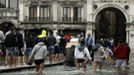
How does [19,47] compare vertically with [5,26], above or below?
below

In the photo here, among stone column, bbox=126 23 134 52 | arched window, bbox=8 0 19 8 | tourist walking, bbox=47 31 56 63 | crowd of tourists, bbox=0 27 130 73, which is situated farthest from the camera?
arched window, bbox=8 0 19 8

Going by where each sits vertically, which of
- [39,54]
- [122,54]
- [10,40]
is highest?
[10,40]

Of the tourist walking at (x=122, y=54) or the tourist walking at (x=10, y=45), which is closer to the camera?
the tourist walking at (x=122, y=54)

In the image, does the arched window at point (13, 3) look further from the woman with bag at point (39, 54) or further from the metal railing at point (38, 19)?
the woman with bag at point (39, 54)

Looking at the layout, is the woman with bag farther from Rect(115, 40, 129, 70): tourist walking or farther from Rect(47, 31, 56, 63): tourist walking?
Rect(47, 31, 56, 63): tourist walking

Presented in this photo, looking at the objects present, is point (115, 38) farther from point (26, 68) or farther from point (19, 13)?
point (26, 68)

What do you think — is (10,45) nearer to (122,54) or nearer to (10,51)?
(10,51)

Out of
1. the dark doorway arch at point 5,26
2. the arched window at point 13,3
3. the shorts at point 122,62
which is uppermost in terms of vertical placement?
the arched window at point 13,3

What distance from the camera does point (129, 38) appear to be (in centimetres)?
6406

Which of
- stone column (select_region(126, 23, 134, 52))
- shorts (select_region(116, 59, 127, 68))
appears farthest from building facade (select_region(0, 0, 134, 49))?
shorts (select_region(116, 59, 127, 68))

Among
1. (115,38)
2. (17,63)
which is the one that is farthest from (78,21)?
(17,63)

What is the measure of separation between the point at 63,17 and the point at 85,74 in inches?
1556

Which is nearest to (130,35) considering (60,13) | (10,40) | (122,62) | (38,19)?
(60,13)

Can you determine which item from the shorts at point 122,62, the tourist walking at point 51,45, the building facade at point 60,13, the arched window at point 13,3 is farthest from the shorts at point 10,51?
the arched window at point 13,3
